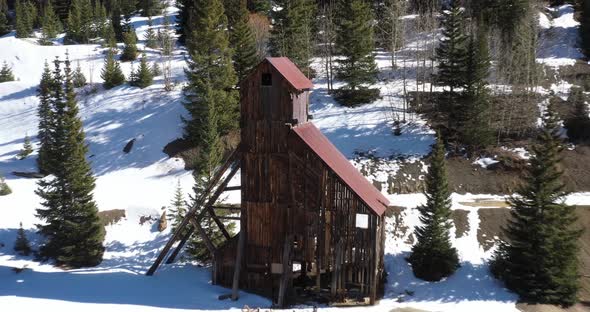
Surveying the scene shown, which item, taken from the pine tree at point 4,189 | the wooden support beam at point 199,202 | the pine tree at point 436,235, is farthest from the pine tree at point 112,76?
the pine tree at point 436,235

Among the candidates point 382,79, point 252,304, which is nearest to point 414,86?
point 382,79

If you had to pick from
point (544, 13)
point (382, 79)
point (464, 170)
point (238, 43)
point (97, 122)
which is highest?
point (544, 13)

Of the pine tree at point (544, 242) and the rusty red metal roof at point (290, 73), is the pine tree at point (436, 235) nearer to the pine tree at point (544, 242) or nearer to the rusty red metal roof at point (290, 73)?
the pine tree at point (544, 242)

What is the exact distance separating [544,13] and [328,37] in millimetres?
28732

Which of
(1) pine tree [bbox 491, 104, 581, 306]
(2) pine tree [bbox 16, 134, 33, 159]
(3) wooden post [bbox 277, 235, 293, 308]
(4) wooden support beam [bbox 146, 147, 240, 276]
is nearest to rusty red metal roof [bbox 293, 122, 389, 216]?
(4) wooden support beam [bbox 146, 147, 240, 276]

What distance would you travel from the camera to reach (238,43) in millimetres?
38531

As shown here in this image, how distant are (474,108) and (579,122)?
8.62 metres

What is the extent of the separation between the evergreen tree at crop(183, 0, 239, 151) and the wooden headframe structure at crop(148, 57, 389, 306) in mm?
13432

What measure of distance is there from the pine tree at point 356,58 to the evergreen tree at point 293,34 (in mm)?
3538

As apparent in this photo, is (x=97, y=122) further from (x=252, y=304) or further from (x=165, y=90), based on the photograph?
(x=252, y=304)

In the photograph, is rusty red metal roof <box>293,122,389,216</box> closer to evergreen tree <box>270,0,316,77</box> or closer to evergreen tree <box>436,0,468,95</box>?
evergreen tree <box>436,0,468,95</box>

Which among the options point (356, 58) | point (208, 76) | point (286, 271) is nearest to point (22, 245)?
point (286, 271)

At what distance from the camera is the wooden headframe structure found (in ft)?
60.6

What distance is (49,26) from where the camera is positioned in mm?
59344
